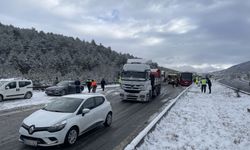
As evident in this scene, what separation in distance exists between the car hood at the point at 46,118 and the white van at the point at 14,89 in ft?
41.6

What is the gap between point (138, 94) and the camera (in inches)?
799

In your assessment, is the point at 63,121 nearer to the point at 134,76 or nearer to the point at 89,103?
the point at 89,103

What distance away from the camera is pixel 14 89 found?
20109 mm

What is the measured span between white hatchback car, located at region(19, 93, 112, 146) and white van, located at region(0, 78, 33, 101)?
39.0 feet

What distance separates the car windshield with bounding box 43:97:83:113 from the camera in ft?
28.5

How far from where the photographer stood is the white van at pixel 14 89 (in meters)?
19.3

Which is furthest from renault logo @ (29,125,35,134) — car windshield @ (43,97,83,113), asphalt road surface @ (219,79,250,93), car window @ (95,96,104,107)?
asphalt road surface @ (219,79,250,93)

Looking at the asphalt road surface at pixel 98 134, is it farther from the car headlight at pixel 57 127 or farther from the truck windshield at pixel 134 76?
the truck windshield at pixel 134 76

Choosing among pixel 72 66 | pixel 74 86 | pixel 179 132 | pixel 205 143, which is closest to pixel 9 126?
pixel 179 132

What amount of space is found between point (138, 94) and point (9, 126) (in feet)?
37.9

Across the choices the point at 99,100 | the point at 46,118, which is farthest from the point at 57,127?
the point at 99,100

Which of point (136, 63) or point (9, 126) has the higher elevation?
point (136, 63)

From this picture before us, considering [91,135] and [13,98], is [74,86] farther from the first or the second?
[91,135]

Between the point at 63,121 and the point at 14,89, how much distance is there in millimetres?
14233
